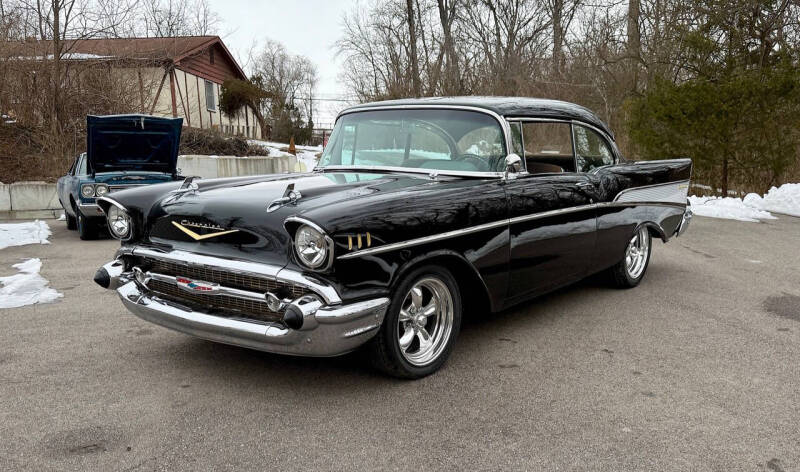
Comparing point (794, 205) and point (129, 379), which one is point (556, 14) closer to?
point (794, 205)

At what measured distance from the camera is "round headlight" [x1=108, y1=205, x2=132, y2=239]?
365cm

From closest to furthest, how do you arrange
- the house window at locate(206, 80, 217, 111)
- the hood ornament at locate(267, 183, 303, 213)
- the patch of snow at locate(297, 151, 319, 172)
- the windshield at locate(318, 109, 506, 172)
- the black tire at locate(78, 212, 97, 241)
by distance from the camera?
1. the hood ornament at locate(267, 183, 303, 213)
2. the windshield at locate(318, 109, 506, 172)
3. the black tire at locate(78, 212, 97, 241)
4. the patch of snow at locate(297, 151, 319, 172)
5. the house window at locate(206, 80, 217, 111)

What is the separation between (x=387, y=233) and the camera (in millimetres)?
3061

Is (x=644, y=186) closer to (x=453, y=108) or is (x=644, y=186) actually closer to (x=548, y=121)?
(x=548, y=121)

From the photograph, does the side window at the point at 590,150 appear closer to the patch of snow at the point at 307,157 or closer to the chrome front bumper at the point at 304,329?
the chrome front bumper at the point at 304,329

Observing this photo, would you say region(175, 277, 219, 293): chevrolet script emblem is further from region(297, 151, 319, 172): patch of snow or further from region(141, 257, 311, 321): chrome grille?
region(297, 151, 319, 172): patch of snow

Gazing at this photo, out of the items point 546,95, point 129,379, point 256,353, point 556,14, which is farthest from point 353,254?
point 556,14

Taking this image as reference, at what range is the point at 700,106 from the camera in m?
11.5

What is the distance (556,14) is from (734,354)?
21.3 metres

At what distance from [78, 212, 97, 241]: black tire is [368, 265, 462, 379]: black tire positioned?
653 cm

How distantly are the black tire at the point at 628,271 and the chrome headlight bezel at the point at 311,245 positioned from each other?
10.7 ft

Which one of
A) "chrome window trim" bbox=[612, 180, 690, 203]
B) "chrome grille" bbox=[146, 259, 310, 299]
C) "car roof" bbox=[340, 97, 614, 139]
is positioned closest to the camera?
"chrome grille" bbox=[146, 259, 310, 299]

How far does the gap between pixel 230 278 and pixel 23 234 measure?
7.11m

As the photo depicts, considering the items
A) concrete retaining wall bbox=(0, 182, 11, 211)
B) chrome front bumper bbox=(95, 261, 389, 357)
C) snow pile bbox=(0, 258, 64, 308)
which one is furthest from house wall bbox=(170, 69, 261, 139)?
chrome front bumper bbox=(95, 261, 389, 357)
